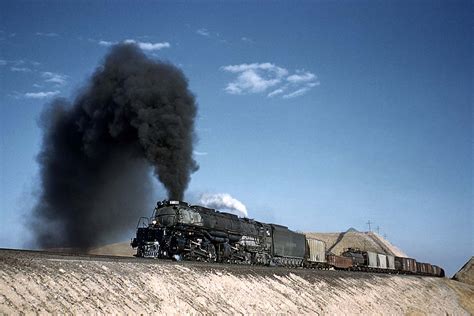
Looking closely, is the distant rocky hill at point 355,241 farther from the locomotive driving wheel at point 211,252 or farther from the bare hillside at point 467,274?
the locomotive driving wheel at point 211,252

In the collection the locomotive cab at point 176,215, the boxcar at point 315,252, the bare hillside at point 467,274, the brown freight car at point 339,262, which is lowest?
the bare hillside at point 467,274

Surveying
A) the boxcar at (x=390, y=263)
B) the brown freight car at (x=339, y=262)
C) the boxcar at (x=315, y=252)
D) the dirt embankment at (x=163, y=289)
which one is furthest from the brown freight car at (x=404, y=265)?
the dirt embankment at (x=163, y=289)

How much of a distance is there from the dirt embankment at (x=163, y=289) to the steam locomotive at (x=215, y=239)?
309cm

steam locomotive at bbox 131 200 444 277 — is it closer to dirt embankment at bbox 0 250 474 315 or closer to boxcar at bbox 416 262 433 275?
dirt embankment at bbox 0 250 474 315

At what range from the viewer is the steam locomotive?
20906 millimetres

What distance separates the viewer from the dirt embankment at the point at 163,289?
33.2ft

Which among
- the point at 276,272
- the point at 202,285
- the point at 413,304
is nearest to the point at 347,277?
the point at 413,304

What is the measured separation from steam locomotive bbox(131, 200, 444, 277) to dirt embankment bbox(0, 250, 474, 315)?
309 cm

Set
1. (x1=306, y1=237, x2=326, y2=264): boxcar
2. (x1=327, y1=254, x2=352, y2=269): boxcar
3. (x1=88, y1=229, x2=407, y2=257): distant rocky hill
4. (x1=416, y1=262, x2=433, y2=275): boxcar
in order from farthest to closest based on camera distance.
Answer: (x1=88, y1=229, x2=407, y2=257): distant rocky hill → (x1=416, y1=262, x2=433, y2=275): boxcar → (x1=327, y1=254, x2=352, y2=269): boxcar → (x1=306, y1=237, x2=326, y2=264): boxcar

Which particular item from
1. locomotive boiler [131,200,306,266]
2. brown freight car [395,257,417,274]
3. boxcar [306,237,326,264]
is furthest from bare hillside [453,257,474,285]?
locomotive boiler [131,200,306,266]

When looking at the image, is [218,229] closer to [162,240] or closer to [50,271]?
[162,240]

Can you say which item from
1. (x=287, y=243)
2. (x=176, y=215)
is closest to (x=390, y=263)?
(x=287, y=243)

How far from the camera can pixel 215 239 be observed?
75.0 feet

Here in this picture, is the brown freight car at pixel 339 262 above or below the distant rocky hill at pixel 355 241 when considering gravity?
below
